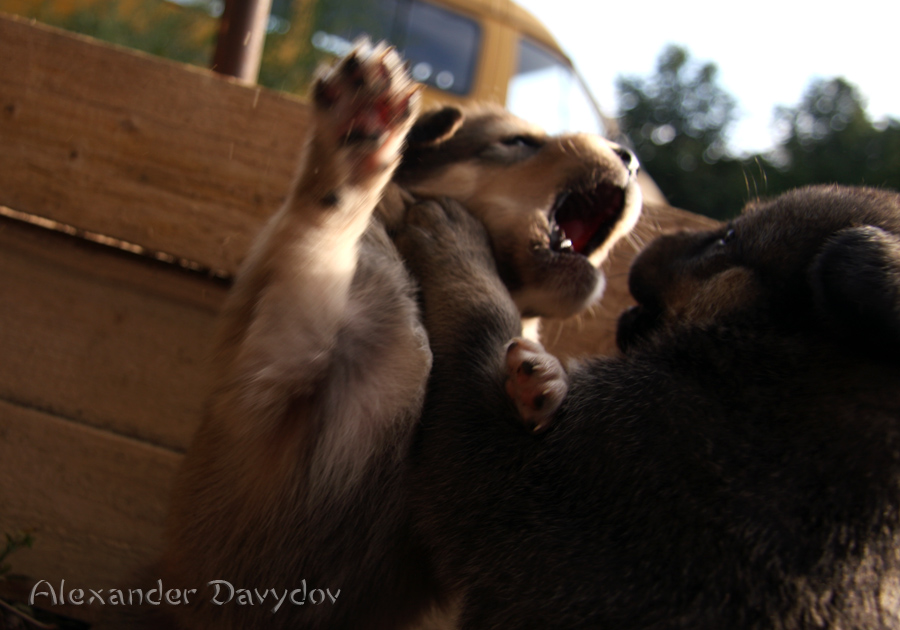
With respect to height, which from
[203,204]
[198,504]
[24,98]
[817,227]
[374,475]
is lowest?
[198,504]

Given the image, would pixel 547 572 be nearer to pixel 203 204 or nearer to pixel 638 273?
pixel 638 273

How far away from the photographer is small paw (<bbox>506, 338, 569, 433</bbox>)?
5.86 ft

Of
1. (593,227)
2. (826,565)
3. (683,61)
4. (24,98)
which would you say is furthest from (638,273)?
(683,61)

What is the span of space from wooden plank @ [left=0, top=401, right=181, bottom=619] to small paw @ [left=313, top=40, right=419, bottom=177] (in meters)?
1.47

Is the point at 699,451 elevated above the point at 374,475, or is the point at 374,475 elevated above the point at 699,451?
the point at 699,451

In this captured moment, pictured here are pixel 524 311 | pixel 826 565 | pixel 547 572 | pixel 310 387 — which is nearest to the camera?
pixel 826 565

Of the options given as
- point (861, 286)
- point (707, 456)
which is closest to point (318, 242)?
point (707, 456)

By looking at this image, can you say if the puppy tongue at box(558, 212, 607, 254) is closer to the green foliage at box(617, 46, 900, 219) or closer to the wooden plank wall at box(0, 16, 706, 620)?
the wooden plank wall at box(0, 16, 706, 620)

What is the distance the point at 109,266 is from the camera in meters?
2.63

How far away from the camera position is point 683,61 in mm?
26859

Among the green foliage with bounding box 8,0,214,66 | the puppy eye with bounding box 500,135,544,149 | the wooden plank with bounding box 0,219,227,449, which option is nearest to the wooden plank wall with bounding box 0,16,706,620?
the wooden plank with bounding box 0,219,227,449

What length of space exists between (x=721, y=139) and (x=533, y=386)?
53.1ft

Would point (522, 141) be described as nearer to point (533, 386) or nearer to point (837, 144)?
point (533, 386)

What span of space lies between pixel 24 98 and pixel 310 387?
177 cm
